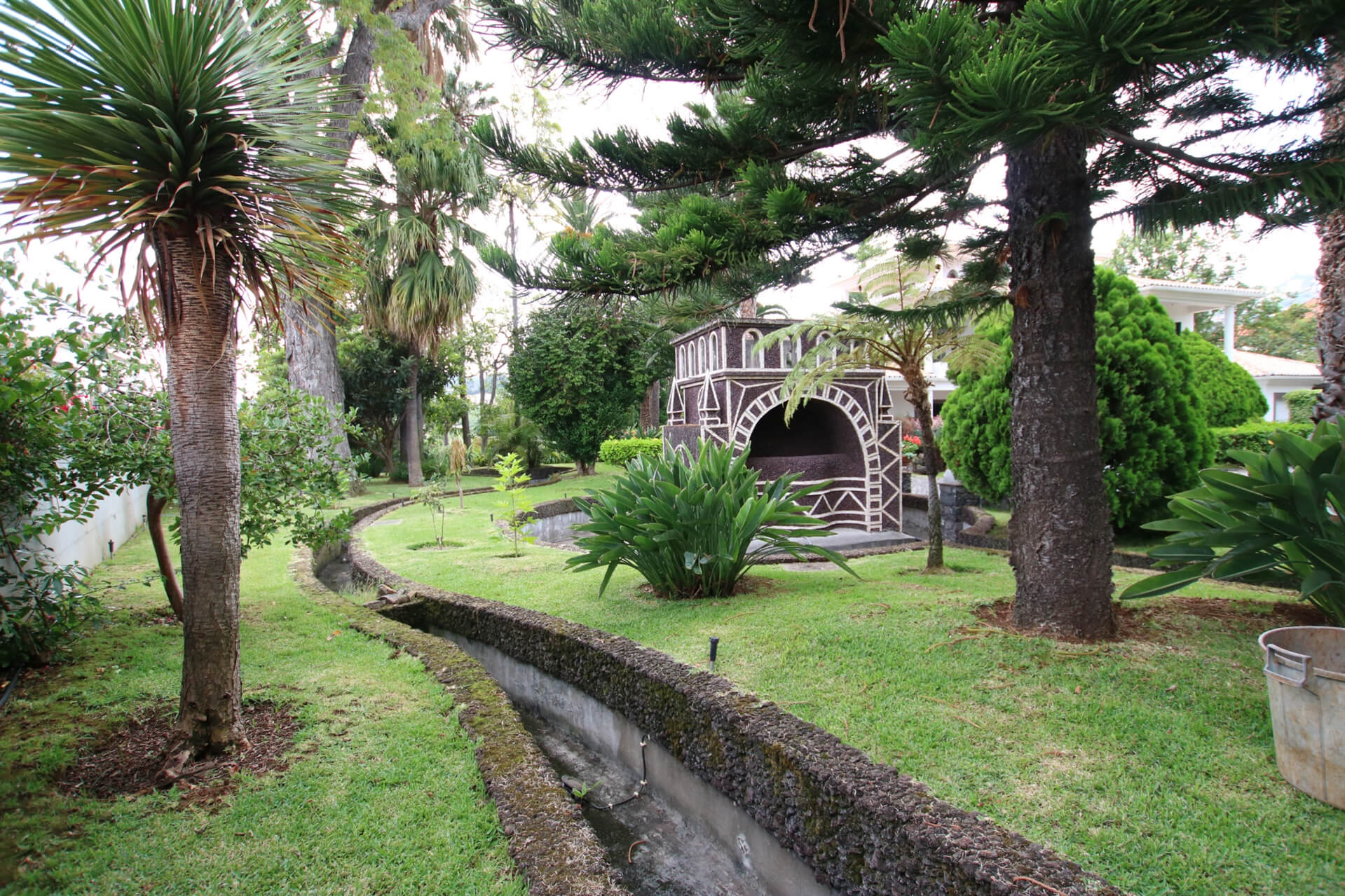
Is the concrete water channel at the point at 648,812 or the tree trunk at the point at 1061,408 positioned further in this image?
the tree trunk at the point at 1061,408

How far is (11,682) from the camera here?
3404 mm

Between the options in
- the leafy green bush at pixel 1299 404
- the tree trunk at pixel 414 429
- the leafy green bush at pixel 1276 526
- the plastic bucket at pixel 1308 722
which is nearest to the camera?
the plastic bucket at pixel 1308 722

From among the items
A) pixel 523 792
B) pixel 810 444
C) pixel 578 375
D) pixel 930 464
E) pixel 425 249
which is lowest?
pixel 523 792

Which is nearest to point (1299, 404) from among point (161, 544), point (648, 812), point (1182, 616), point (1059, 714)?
point (1182, 616)

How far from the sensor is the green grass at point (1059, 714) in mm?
1854

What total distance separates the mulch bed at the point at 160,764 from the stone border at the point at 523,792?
785 millimetres

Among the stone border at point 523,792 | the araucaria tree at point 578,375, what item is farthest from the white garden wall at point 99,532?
the araucaria tree at point 578,375

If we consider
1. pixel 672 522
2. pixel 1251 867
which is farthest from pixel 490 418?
pixel 1251 867

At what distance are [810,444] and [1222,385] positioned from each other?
614cm

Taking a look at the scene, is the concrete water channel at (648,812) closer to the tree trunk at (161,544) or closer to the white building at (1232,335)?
the tree trunk at (161,544)

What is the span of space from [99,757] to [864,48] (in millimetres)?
4336

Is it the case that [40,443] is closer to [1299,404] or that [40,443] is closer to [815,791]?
[815,791]

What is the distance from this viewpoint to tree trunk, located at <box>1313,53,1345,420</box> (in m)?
4.62

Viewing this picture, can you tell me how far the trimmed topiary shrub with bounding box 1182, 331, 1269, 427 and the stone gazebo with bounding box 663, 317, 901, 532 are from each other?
14.5ft
